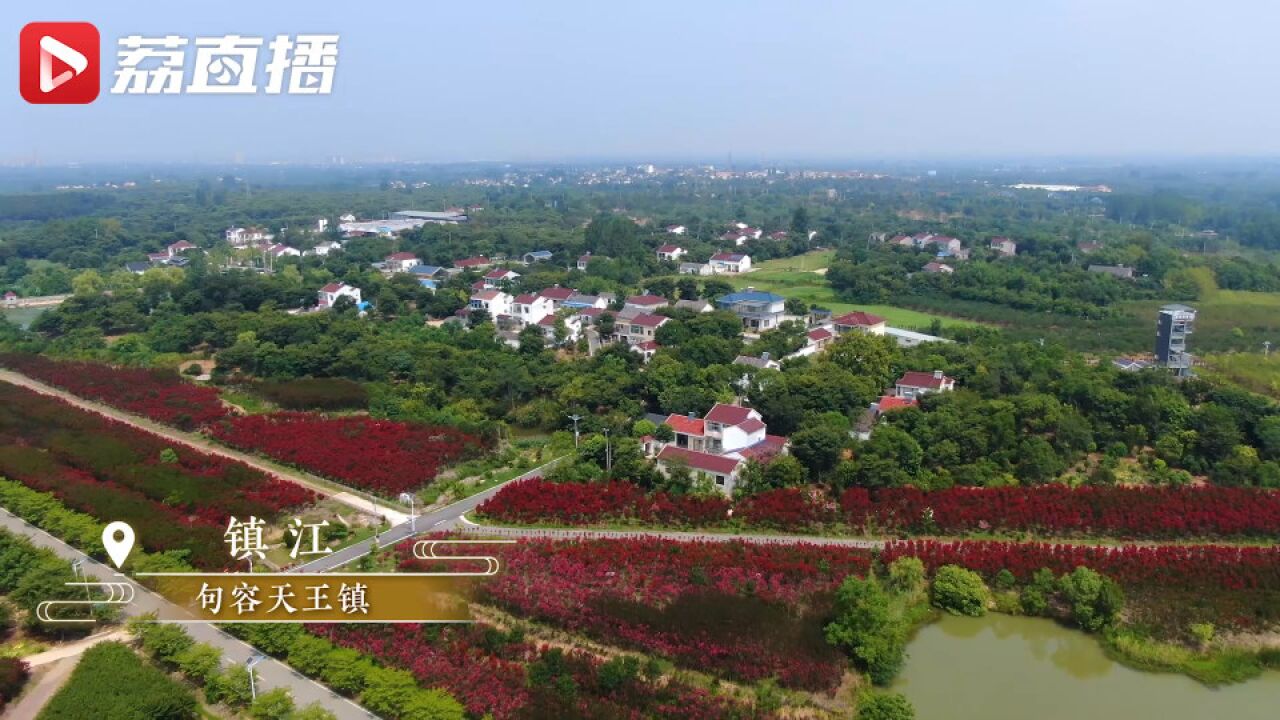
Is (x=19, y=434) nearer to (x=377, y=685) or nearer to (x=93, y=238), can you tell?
(x=377, y=685)

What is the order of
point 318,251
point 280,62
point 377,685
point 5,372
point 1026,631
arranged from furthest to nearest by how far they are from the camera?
point 318,251 < point 5,372 < point 1026,631 < point 377,685 < point 280,62

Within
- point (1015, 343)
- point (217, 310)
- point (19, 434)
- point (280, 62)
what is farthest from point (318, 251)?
point (280, 62)

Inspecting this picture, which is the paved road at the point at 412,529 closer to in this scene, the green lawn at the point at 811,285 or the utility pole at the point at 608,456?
the utility pole at the point at 608,456

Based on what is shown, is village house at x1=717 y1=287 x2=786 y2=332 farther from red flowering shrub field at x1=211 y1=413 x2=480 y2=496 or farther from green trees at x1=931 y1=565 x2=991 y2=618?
green trees at x1=931 y1=565 x2=991 y2=618

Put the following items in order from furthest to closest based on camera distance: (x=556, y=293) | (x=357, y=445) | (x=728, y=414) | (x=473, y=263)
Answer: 1. (x=473, y=263)
2. (x=556, y=293)
3. (x=357, y=445)
4. (x=728, y=414)

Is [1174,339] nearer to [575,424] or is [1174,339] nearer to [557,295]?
[575,424]

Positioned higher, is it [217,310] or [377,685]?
[217,310]

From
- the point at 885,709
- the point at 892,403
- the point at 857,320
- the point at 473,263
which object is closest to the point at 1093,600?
the point at 885,709

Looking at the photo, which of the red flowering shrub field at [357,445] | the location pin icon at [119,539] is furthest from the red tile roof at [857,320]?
the location pin icon at [119,539]
